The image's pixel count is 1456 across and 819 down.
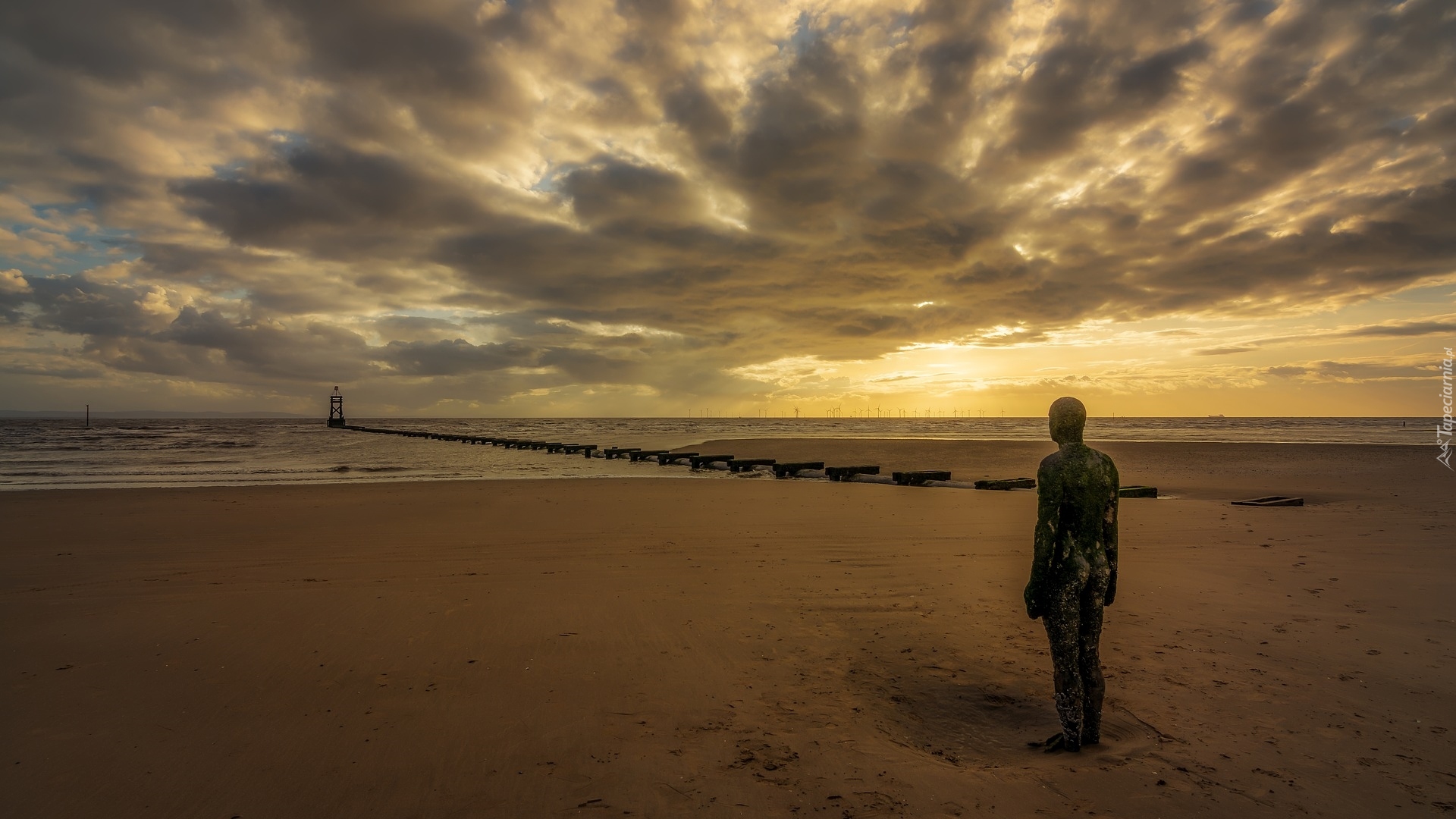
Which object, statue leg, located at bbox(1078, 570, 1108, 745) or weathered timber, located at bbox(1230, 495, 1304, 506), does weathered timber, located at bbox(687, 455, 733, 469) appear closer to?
weathered timber, located at bbox(1230, 495, 1304, 506)

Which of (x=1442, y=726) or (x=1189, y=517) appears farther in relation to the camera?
(x=1189, y=517)

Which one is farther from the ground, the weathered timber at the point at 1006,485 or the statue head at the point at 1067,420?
the statue head at the point at 1067,420

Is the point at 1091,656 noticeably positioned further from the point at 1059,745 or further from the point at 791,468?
the point at 791,468

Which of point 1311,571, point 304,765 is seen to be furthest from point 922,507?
point 304,765

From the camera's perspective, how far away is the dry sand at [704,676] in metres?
4.20

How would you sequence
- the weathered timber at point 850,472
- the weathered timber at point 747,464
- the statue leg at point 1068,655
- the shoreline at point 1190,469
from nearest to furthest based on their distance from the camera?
the statue leg at point 1068,655 → the shoreline at point 1190,469 → the weathered timber at point 850,472 → the weathered timber at point 747,464

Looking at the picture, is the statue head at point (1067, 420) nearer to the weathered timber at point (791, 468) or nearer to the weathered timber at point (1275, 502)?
the weathered timber at point (1275, 502)

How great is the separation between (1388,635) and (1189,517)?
8.13 meters

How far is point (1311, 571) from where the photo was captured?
30.9ft

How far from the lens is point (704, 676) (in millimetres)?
5992

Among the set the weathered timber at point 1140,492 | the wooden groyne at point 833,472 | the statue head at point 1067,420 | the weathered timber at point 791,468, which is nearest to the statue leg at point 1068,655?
the statue head at point 1067,420

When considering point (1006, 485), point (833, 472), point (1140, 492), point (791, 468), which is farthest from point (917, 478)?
point (791, 468)

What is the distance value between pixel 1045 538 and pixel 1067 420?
2.92ft

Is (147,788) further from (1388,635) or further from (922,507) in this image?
(922,507)
